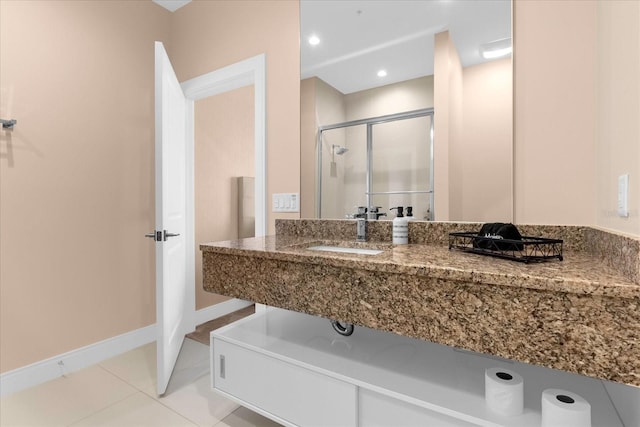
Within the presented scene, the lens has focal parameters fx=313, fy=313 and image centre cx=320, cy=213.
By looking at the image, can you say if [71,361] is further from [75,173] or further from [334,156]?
[334,156]

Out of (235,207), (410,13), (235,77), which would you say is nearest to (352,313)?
(410,13)

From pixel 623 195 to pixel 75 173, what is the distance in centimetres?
275

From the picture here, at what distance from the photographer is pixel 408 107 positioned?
1.54 metres

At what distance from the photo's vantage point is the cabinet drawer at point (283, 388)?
1.13 metres

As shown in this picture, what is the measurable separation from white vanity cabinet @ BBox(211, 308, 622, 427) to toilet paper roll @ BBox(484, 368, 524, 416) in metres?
0.02

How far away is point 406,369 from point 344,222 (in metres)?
0.80

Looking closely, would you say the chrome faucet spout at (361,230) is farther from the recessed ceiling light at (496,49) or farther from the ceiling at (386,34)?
the recessed ceiling light at (496,49)

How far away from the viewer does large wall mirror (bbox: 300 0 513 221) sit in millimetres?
1391

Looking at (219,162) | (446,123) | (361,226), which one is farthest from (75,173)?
(446,123)

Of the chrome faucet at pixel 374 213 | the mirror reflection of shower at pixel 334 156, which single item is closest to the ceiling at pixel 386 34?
the mirror reflection of shower at pixel 334 156

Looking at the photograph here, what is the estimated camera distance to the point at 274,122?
2.02 metres

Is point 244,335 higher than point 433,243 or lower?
lower

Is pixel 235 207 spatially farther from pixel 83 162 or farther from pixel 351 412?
pixel 351 412

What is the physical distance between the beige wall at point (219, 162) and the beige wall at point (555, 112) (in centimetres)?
238
